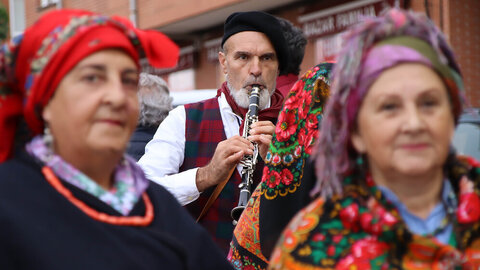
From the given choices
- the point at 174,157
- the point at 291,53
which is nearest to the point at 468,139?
the point at 291,53

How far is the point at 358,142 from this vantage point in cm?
240

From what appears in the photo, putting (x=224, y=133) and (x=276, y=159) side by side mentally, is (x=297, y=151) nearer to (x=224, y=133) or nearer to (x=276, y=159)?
(x=276, y=159)

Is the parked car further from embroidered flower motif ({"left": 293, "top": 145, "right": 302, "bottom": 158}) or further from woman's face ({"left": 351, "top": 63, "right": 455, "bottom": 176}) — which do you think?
woman's face ({"left": 351, "top": 63, "right": 455, "bottom": 176})

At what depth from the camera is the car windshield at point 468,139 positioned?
4.91m

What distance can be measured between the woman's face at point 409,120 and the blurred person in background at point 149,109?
3.20 metres

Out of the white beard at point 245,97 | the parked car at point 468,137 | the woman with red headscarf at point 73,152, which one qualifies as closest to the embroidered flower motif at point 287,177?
the woman with red headscarf at point 73,152

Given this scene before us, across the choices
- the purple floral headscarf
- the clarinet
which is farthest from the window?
the purple floral headscarf

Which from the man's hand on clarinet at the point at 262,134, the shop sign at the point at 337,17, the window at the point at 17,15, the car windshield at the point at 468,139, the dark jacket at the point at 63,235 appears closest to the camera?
the dark jacket at the point at 63,235

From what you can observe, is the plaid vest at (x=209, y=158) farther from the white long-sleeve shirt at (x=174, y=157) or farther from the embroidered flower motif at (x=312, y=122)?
the embroidered flower motif at (x=312, y=122)

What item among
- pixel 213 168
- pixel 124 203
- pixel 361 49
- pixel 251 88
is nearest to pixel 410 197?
pixel 361 49

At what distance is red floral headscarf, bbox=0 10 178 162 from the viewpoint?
2.33m

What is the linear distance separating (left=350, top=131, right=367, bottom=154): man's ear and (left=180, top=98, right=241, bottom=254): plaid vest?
1.85 m

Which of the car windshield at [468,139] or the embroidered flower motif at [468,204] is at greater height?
the embroidered flower motif at [468,204]

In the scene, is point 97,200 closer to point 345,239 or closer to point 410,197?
point 345,239
